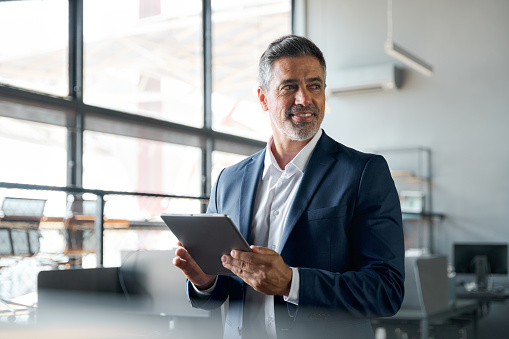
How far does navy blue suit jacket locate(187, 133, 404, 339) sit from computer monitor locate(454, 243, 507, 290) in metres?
4.68

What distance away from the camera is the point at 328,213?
1.25 meters

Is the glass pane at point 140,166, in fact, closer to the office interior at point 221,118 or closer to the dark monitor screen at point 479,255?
the office interior at point 221,118

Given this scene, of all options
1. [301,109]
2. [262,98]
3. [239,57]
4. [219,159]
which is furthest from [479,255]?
[301,109]

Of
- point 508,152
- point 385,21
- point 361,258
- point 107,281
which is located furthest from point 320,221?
point 385,21

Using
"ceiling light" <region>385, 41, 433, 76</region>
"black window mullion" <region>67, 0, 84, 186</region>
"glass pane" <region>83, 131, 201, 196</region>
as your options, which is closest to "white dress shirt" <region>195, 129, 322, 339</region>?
"black window mullion" <region>67, 0, 84, 186</region>

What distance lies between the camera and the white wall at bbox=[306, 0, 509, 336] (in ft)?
24.9

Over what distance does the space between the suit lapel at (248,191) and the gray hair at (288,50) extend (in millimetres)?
194

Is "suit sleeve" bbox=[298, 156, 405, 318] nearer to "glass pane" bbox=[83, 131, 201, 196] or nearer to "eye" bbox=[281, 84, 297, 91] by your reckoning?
"eye" bbox=[281, 84, 297, 91]

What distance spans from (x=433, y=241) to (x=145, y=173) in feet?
12.9

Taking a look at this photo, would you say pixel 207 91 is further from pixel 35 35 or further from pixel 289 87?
pixel 289 87

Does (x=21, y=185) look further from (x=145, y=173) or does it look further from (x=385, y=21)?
(x=385, y=21)

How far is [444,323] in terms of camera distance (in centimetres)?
397

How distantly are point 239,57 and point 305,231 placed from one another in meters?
6.88

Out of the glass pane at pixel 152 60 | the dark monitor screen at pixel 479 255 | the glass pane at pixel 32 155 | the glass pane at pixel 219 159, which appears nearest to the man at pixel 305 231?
the glass pane at pixel 32 155
